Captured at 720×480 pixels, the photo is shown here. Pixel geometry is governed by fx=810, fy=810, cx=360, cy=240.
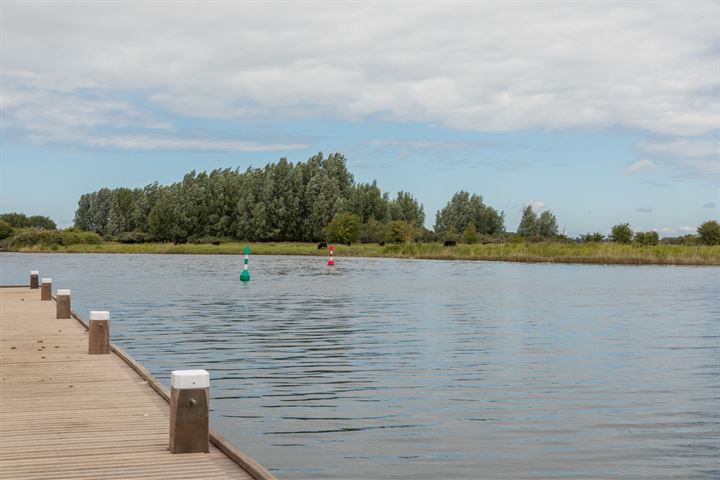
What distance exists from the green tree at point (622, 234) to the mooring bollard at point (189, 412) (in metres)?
89.2

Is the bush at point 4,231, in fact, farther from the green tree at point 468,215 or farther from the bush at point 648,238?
the bush at point 648,238

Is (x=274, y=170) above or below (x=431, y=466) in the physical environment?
above

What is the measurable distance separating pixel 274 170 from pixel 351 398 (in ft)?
394

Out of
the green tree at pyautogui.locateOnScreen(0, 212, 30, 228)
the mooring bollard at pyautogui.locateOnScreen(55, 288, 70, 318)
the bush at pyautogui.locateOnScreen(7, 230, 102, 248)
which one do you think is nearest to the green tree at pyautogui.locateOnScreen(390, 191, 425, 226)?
the bush at pyautogui.locateOnScreen(7, 230, 102, 248)

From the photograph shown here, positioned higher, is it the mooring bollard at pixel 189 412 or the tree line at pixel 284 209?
the tree line at pixel 284 209

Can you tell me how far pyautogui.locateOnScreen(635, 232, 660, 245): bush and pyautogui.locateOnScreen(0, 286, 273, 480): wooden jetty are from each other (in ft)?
266

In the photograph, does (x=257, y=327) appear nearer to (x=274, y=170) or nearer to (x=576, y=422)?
(x=576, y=422)

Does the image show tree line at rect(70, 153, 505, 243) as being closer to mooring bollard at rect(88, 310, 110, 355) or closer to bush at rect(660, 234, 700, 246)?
bush at rect(660, 234, 700, 246)

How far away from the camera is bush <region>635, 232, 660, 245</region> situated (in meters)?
89.4

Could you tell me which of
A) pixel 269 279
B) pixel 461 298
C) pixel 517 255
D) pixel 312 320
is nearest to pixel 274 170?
pixel 517 255

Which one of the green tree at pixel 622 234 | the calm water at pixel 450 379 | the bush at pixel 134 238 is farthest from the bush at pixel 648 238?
the bush at pixel 134 238

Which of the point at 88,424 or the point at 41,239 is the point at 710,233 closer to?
the point at 88,424

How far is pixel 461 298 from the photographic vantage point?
128 ft

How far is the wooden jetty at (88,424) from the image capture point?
7.95m
